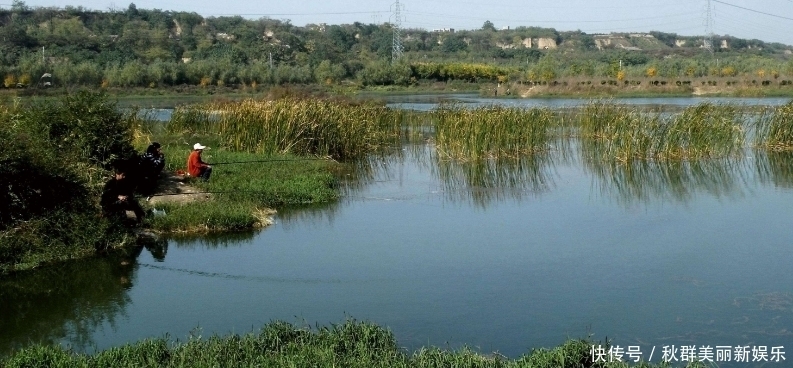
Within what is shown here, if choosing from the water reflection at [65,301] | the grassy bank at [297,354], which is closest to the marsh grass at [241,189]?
the water reflection at [65,301]

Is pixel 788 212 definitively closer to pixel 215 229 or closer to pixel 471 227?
pixel 471 227

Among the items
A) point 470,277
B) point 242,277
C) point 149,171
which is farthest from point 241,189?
point 470,277

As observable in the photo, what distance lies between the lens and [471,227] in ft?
44.3

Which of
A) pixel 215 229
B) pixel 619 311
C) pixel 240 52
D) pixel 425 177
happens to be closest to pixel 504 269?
pixel 619 311

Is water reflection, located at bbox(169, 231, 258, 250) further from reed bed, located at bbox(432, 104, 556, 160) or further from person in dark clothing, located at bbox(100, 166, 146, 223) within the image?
reed bed, located at bbox(432, 104, 556, 160)

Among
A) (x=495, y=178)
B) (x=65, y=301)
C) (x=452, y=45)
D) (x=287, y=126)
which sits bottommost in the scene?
(x=65, y=301)

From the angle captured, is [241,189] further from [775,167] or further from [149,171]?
[775,167]

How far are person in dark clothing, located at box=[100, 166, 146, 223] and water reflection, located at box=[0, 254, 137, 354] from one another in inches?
28.2

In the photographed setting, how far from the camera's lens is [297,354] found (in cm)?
678

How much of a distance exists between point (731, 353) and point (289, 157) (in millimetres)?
11978

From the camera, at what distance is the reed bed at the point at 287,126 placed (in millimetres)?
19359

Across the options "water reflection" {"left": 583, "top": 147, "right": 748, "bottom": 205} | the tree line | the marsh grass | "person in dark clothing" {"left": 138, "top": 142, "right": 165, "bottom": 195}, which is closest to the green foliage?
"person in dark clothing" {"left": 138, "top": 142, "right": 165, "bottom": 195}

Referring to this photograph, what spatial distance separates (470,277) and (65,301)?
452cm

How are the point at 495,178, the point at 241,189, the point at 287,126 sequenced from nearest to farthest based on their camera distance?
the point at 241,189 → the point at 495,178 → the point at 287,126
